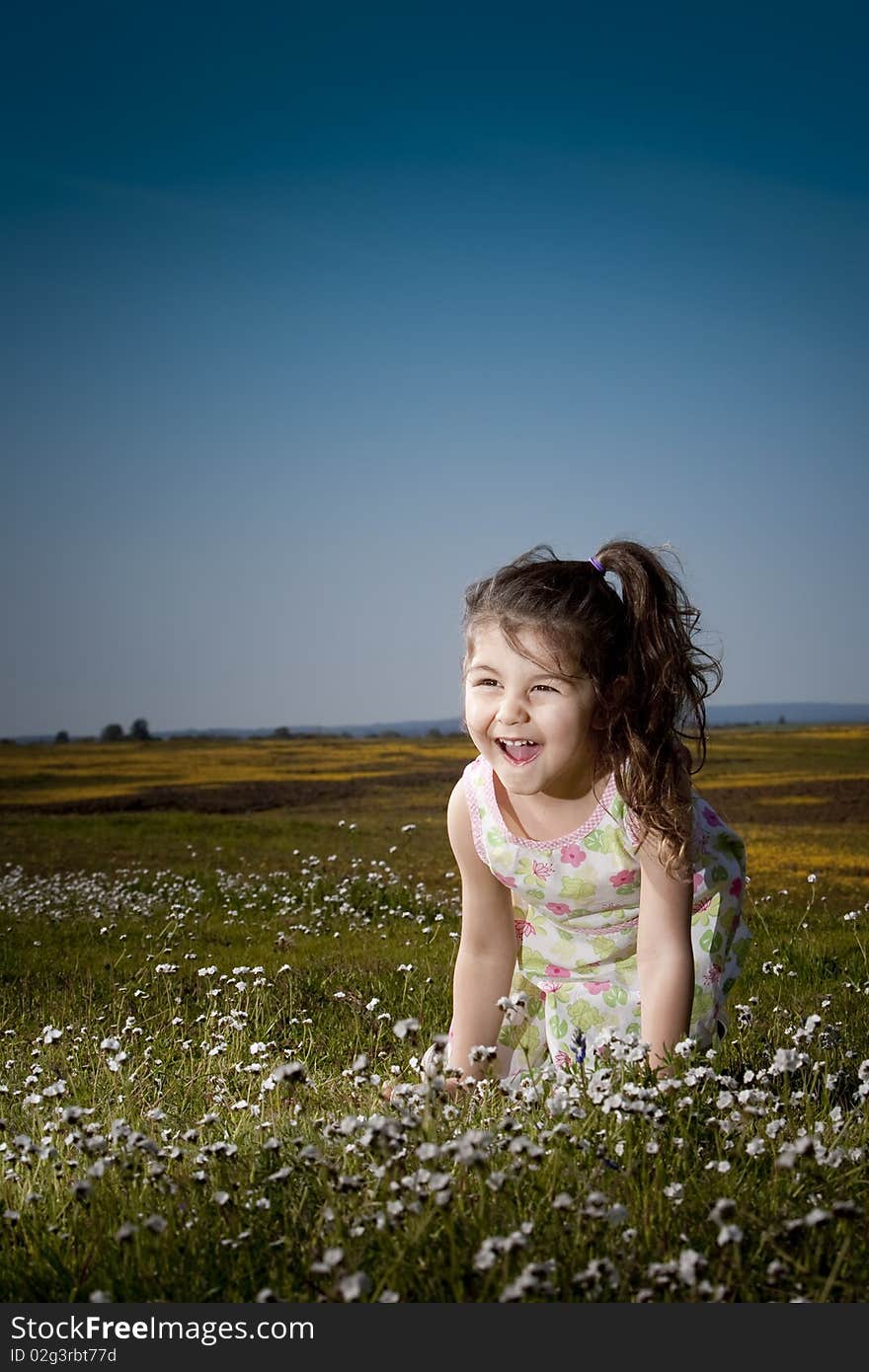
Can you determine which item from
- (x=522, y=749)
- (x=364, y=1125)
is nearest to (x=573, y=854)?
(x=522, y=749)

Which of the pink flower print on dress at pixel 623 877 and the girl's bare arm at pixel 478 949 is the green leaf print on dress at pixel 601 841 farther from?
the girl's bare arm at pixel 478 949

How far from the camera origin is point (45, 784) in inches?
1254

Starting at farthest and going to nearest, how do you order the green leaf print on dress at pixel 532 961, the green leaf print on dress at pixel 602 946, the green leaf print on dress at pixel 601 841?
the green leaf print on dress at pixel 532 961 → the green leaf print on dress at pixel 602 946 → the green leaf print on dress at pixel 601 841

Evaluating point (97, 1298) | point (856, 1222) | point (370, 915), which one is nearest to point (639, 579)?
point (856, 1222)

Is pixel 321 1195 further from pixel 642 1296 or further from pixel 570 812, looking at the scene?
pixel 570 812

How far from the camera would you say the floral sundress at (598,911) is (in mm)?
4492

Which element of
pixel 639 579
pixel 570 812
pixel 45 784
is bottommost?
pixel 45 784

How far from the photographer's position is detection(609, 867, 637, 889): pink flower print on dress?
175 inches

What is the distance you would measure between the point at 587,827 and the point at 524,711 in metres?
0.70

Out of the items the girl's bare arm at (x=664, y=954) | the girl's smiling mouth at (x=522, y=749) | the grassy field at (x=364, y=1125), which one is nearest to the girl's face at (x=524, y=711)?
the girl's smiling mouth at (x=522, y=749)

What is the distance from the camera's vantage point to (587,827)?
177 inches

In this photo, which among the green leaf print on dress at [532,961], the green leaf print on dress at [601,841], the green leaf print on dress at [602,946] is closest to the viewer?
the green leaf print on dress at [601,841]

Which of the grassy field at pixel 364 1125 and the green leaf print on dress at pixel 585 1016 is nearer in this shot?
the grassy field at pixel 364 1125

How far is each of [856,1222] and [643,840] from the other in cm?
176
